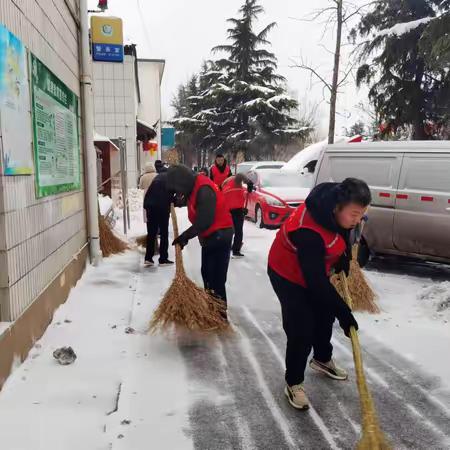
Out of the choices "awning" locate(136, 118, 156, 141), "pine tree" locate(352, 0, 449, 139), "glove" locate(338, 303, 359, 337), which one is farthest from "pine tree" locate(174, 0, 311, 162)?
"glove" locate(338, 303, 359, 337)

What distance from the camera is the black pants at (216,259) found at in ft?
14.5

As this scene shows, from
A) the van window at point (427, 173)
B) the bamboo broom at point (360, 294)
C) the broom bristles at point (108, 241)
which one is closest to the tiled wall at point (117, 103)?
the broom bristles at point (108, 241)

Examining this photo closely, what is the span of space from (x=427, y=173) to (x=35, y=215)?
197 inches

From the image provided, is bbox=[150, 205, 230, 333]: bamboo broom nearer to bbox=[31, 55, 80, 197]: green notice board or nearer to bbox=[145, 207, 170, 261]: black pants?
bbox=[31, 55, 80, 197]: green notice board

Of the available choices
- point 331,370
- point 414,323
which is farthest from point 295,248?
point 414,323

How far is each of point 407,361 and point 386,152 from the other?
149 inches

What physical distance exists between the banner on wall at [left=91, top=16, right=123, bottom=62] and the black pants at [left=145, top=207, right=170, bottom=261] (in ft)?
9.03

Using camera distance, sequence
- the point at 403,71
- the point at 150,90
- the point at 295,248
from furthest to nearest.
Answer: the point at 150,90 → the point at 403,71 → the point at 295,248

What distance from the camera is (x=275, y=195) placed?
40.0 feet

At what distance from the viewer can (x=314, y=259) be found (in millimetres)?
2699

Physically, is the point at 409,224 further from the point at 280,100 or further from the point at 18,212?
the point at 280,100

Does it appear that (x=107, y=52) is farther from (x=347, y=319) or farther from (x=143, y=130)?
(x=143, y=130)

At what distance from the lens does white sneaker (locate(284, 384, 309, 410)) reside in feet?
10.2

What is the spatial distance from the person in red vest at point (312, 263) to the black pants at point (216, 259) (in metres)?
1.30
